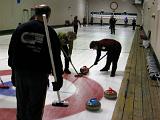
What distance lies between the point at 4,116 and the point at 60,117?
887 millimetres

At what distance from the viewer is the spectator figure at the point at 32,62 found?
11.4 ft

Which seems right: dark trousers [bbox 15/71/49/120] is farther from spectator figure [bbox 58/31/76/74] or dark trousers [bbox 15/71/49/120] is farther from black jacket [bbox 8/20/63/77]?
spectator figure [bbox 58/31/76/74]

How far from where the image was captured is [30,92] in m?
3.63

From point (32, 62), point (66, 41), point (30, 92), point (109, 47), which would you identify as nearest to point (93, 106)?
point (30, 92)

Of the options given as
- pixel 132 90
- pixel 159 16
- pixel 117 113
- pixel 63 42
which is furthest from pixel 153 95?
pixel 159 16

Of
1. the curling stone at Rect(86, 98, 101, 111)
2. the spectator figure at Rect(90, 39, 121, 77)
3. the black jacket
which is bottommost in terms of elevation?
the curling stone at Rect(86, 98, 101, 111)

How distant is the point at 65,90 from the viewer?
7.04m

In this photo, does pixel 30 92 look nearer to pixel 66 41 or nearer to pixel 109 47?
pixel 66 41

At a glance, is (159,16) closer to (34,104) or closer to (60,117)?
(60,117)

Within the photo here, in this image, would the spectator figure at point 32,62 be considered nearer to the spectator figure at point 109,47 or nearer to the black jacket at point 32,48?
the black jacket at point 32,48

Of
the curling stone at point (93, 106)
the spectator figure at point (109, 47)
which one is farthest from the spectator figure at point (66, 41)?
the curling stone at point (93, 106)

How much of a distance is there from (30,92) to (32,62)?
36cm

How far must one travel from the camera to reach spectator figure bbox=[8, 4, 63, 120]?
3.48m

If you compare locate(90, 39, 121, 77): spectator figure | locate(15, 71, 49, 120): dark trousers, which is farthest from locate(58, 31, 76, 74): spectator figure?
locate(15, 71, 49, 120): dark trousers
